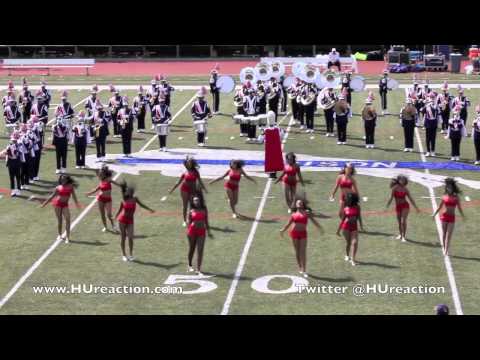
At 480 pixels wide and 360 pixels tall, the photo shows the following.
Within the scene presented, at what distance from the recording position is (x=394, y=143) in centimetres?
3117

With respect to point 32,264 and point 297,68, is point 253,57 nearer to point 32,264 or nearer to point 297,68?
Answer: point 297,68

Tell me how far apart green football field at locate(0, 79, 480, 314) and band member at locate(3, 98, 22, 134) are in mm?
4819

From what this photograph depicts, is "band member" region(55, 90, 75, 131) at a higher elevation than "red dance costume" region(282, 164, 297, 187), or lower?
higher

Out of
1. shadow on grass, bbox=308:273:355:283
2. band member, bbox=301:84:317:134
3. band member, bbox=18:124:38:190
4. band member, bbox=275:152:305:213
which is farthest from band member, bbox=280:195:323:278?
band member, bbox=301:84:317:134

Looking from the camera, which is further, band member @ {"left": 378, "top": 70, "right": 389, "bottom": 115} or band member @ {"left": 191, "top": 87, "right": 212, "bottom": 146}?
band member @ {"left": 378, "top": 70, "right": 389, "bottom": 115}

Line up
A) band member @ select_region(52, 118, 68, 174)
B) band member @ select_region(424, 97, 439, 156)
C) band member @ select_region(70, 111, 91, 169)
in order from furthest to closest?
band member @ select_region(424, 97, 439, 156) → band member @ select_region(70, 111, 91, 169) → band member @ select_region(52, 118, 68, 174)

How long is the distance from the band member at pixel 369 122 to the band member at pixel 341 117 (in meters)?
0.60

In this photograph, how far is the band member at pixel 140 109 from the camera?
32781 mm

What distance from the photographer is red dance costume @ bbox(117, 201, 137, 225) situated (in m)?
19.5

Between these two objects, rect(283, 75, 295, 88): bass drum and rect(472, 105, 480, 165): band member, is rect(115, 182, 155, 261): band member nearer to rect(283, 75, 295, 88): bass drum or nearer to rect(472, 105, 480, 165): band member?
rect(472, 105, 480, 165): band member

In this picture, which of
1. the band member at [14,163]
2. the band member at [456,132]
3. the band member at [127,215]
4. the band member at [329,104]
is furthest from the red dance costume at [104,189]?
the band member at [329,104]

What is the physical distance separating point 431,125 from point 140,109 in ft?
28.8

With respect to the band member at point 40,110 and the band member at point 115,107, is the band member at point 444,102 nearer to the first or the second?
the band member at point 115,107
